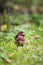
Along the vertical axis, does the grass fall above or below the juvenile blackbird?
below

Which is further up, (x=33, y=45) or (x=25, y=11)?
(x=33, y=45)

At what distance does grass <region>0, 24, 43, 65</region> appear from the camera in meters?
3.73

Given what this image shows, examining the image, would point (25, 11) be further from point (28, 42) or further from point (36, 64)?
point (36, 64)

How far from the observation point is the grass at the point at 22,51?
12.2 ft

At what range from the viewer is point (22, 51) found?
399 cm

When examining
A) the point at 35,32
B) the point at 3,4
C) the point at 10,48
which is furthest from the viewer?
the point at 3,4

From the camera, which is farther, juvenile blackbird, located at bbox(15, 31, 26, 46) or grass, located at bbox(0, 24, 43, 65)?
juvenile blackbird, located at bbox(15, 31, 26, 46)

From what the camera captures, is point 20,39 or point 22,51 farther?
point 20,39

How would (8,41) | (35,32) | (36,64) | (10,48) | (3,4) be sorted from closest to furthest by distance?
(36,64)
(10,48)
(8,41)
(35,32)
(3,4)

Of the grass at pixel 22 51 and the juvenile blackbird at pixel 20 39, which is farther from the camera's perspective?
the juvenile blackbird at pixel 20 39

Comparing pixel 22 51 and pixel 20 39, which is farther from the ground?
pixel 20 39

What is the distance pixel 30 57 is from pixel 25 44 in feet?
1.44

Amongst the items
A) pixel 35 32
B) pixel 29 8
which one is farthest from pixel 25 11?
pixel 35 32

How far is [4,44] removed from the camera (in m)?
4.23
